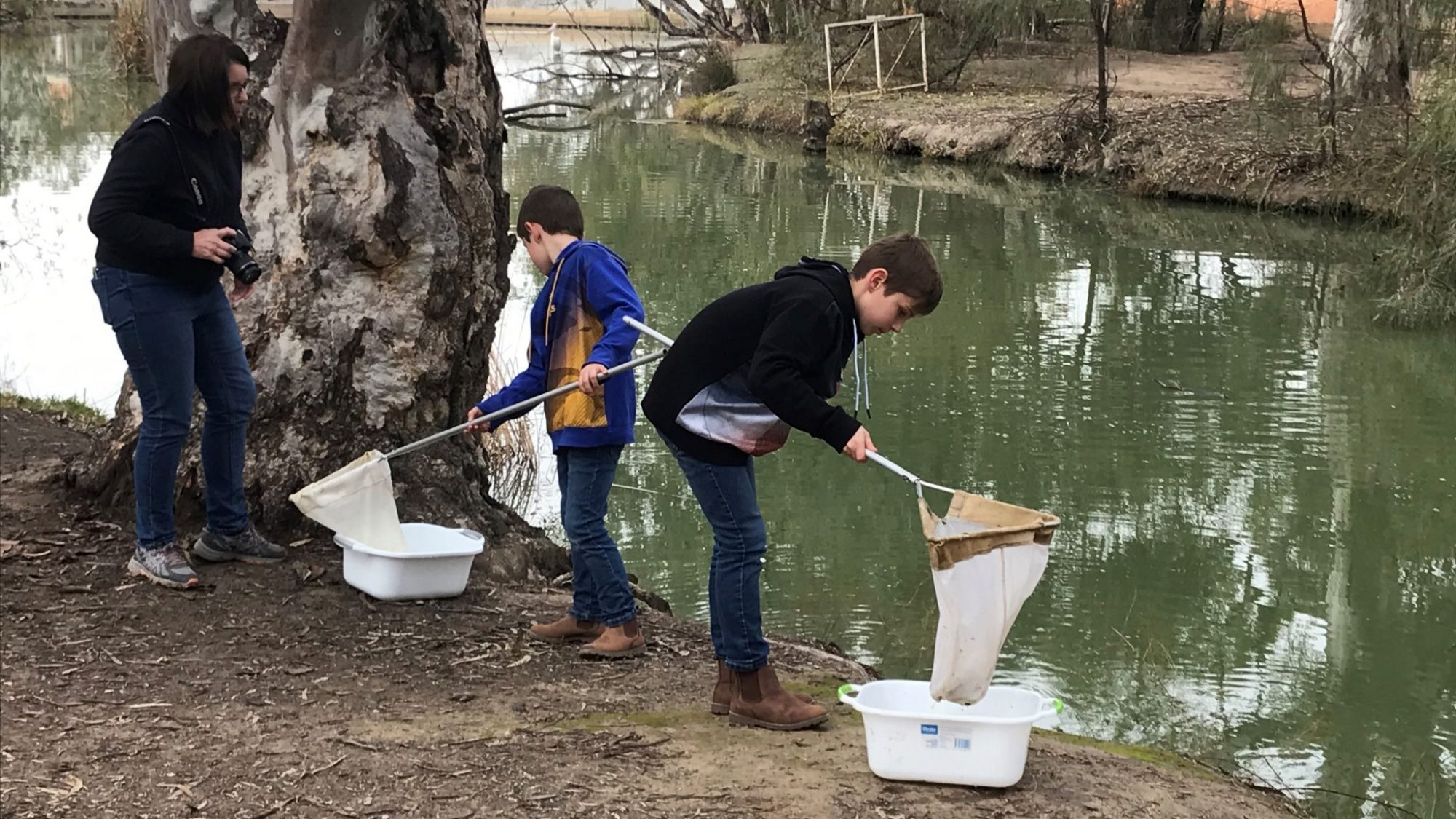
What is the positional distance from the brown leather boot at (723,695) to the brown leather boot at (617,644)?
0.48 m

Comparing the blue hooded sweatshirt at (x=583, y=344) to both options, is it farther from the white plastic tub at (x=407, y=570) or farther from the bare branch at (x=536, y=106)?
the bare branch at (x=536, y=106)

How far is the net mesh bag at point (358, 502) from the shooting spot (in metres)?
4.19

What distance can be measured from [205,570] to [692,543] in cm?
231

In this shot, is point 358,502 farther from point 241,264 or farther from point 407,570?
point 241,264

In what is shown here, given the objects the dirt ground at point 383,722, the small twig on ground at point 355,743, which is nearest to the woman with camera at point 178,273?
the dirt ground at point 383,722

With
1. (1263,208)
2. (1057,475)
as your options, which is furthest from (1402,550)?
(1263,208)

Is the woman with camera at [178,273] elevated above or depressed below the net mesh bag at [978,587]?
above

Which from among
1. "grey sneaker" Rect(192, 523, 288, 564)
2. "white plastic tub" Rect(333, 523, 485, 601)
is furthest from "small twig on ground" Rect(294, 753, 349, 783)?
"grey sneaker" Rect(192, 523, 288, 564)

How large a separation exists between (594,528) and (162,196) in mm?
1385

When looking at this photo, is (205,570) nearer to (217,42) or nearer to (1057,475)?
(217,42)

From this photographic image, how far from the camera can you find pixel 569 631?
4.23 m

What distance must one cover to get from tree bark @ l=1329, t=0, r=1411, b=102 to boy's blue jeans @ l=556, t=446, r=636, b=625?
13.2 metres

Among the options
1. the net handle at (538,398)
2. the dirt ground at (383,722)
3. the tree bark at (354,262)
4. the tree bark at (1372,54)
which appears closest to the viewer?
the dirt ground at (383,722)

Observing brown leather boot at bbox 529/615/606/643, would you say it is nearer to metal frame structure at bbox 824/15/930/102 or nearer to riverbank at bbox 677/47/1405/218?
riverbank at bbox 677/47/1405/218
